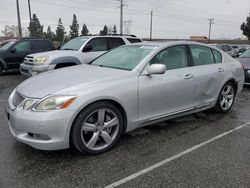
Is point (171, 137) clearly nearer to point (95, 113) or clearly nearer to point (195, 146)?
point (195, 146)

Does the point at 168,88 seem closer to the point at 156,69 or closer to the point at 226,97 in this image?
the point at 156,69

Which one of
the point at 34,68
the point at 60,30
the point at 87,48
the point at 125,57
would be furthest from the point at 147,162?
the point at 60,30

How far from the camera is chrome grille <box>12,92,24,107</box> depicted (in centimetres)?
329

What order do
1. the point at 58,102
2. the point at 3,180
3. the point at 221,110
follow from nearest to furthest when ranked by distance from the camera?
the point at 3,180
the point at 58,102
the point at 221,110

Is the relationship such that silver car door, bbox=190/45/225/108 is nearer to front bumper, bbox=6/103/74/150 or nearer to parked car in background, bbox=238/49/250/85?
front bumper, bbox=6/103/74/150

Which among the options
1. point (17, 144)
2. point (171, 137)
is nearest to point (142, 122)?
point (171, 137)

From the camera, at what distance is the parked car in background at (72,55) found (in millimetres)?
7805

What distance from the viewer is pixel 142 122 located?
3793 millimetres

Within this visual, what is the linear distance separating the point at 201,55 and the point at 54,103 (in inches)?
122

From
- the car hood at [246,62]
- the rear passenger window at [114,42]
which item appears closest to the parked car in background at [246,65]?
the car hood at [246,62]

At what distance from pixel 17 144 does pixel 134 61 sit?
218 centimetres

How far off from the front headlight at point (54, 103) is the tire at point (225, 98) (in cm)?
330

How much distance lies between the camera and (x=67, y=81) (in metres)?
3.44

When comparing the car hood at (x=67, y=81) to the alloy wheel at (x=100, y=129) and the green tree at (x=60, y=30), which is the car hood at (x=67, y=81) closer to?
the alloy wheel at (x=100, y=129)
